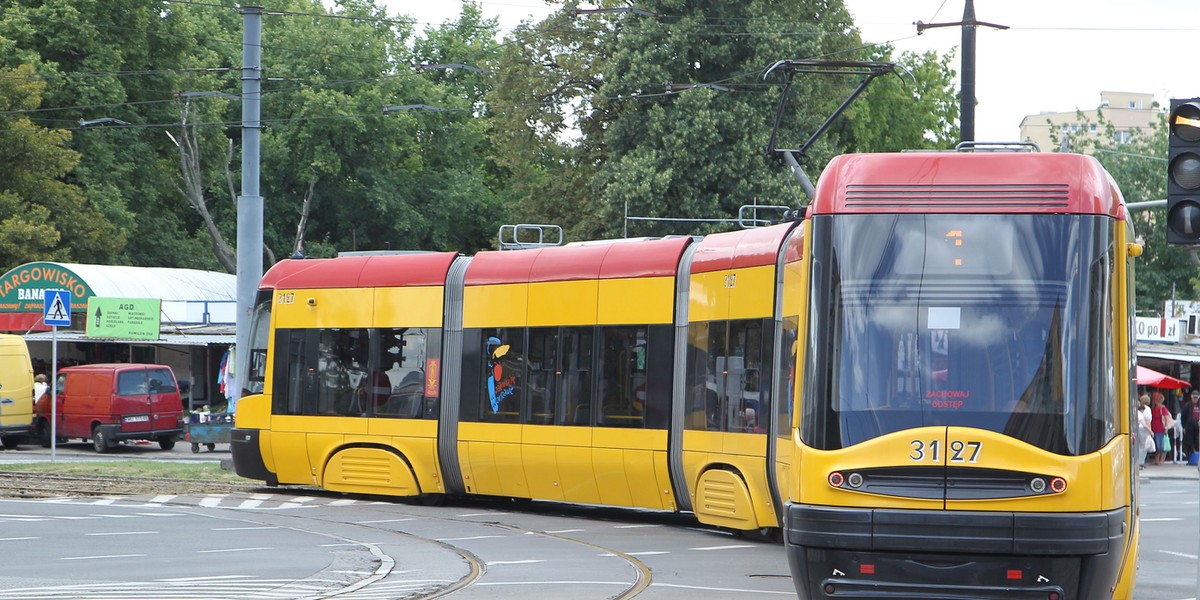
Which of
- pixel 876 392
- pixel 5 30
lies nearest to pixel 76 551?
pixel 876 392

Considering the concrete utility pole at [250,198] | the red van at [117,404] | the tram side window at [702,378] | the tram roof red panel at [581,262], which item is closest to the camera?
the tram side window at [702,378]

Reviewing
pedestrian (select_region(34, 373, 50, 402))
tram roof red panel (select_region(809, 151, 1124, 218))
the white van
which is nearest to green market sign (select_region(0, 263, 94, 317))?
pedestrian (select_region(34, 373, 50, 402))

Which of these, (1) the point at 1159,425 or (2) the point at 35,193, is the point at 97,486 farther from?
(2) the point at 35,193

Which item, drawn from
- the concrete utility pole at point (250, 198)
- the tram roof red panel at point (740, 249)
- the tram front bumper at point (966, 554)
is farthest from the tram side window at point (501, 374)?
the tram front bumper at point (966, 554)

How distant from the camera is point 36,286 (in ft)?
131

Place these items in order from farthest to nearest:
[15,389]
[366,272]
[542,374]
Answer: [15,389] → [366,272] → [542,374]

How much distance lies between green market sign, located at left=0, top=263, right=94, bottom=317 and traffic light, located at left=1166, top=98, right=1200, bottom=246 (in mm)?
32777

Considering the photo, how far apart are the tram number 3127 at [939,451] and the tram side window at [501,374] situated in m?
9.74

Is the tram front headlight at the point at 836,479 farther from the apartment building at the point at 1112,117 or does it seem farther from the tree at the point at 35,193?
the apartment building at the point at 1112,117

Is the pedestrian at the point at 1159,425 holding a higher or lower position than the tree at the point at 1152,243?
lower

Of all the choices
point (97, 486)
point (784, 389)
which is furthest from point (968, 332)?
point (97, 486)

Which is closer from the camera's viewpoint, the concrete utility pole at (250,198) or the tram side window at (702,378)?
the tram side window at (702,378)

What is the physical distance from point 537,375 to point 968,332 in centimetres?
955

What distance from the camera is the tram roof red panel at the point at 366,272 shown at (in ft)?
65.3
